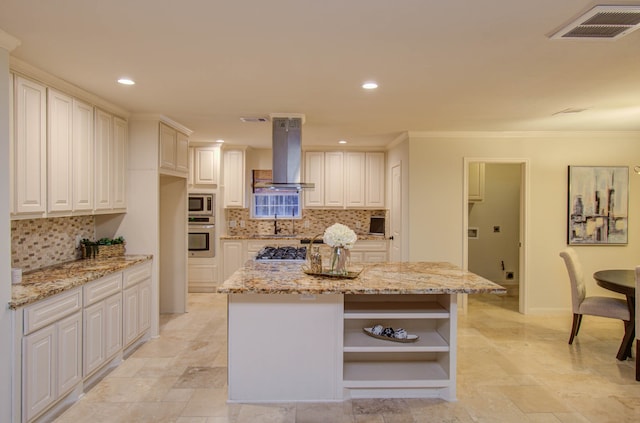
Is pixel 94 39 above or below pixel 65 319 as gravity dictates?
above

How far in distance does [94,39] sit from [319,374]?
8.42ft

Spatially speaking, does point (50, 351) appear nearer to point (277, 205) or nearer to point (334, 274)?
point (334, 274)

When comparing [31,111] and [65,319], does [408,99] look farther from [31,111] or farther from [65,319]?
[65,319]

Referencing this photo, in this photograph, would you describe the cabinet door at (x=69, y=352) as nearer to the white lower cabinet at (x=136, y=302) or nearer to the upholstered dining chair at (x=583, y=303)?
the white lower cabinet at (x=136, y=302)

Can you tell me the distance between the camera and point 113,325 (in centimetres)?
337

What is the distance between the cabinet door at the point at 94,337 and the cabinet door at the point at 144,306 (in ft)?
2.26

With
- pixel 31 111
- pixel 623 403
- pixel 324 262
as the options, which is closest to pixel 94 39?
pixel 31 111

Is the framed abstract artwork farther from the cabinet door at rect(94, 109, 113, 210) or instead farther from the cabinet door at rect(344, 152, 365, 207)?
the cabinet door at rect(94, 109, 113, 210)

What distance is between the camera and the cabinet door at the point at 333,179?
6551mm

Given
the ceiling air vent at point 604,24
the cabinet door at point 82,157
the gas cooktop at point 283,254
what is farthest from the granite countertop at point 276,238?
the ceiling air vent at point 604,24

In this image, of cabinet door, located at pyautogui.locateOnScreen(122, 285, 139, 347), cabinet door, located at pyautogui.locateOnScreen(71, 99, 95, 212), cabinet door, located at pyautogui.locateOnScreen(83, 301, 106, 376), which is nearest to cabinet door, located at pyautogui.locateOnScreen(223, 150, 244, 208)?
cabinet door, located at pyautogui.locateOnScreen(122, 285, 139, 347)

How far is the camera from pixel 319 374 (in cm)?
289

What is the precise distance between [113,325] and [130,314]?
0.32 metres

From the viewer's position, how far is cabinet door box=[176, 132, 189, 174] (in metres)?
4.80
